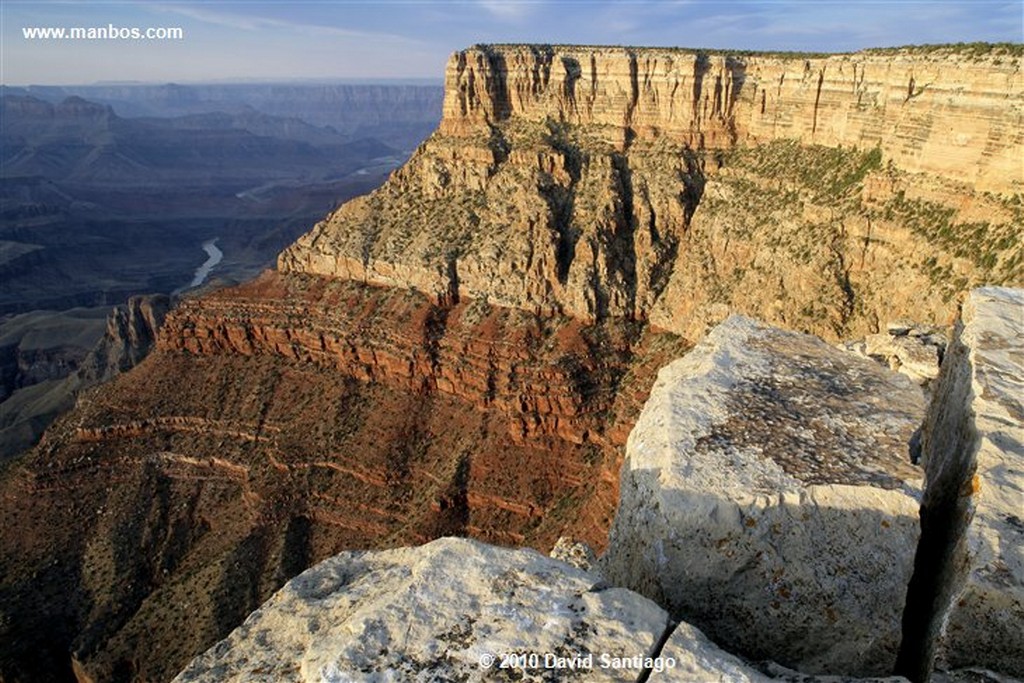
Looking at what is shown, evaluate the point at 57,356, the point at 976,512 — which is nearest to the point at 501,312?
the point at 976,512

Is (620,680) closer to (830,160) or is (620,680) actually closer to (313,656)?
(313,656)

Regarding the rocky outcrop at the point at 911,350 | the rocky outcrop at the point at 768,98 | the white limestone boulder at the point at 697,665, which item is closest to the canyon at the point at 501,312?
the rocky outcrop at the point at 768,98

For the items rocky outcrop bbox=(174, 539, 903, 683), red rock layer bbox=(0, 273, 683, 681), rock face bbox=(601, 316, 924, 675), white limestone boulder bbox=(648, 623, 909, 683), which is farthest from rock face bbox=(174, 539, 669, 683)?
red rock layer bbox=(0, 273, 683, 681)

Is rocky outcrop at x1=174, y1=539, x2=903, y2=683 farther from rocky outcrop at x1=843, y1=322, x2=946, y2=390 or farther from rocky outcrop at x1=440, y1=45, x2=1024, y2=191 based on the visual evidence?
rocky outcrop at x1=440, y1=45, x2=1024, y2=191

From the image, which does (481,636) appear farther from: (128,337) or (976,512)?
(128,337)

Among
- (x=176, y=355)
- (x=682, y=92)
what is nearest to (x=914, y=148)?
(x=682, y=92)

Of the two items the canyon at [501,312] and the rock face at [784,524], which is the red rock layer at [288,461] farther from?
the rock face at [784,524]
